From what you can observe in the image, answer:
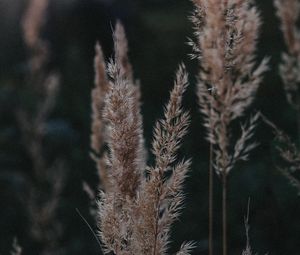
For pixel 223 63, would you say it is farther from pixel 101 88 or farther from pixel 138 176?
pixel 101 88

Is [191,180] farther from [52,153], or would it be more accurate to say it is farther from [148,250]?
[148,250]

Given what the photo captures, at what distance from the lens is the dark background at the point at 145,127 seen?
4570 millimetres

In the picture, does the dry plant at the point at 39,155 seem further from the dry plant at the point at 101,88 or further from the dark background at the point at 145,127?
the dry plant at the point at 101,88

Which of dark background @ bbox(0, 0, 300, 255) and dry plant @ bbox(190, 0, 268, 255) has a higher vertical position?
dry plant @ bbox(190, 0, 268, 255)

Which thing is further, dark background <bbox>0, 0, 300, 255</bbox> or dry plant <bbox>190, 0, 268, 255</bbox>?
dark background <bbox>0, 0, 300, 255</bbox>

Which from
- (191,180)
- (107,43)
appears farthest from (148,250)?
(107,43)

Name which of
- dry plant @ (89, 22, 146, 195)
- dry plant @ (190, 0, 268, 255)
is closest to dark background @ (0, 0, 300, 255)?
dry plant @ (190, 0, 268, 255)

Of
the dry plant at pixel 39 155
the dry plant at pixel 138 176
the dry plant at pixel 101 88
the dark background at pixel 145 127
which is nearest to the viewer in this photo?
the dry plant at pixel 138 176

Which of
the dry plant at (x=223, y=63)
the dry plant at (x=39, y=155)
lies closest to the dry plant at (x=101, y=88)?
the dry plant at (x=223, y=63)

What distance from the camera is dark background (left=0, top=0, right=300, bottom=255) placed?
15.0ft

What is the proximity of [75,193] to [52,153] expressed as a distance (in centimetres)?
103

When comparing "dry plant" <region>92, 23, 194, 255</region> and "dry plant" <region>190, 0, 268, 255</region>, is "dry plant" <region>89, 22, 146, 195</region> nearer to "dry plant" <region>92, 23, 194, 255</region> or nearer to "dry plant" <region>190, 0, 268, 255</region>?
"dry plant" <region>190, 0, 268, 255</region>

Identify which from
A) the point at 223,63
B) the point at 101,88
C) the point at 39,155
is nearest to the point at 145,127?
the point at 39,155

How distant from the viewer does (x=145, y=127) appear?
23.1 ft
